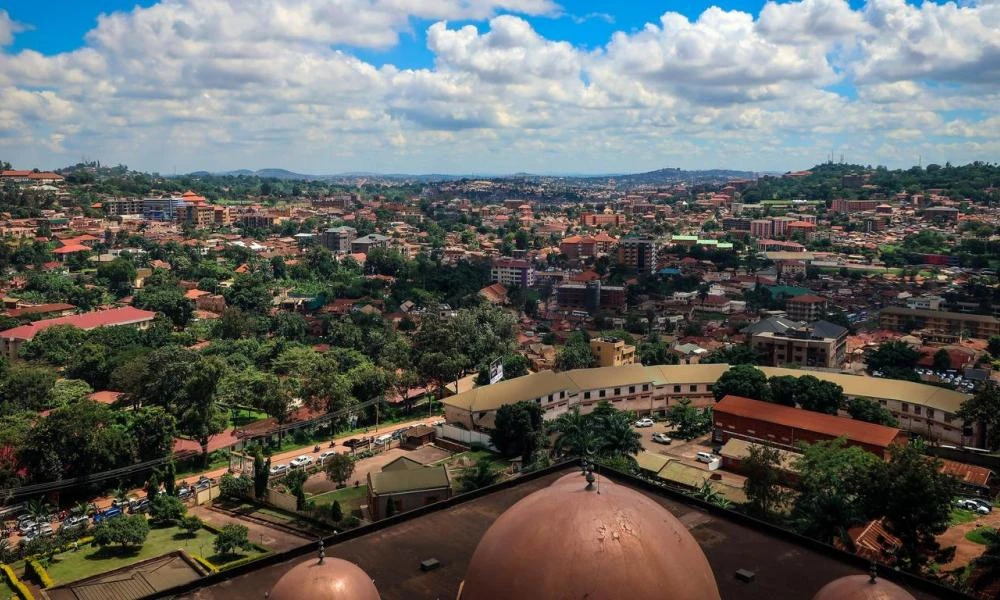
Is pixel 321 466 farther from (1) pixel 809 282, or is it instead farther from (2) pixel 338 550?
(1) pixel 809 282

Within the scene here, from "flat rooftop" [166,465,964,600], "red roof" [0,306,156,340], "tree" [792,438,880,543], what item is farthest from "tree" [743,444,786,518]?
"red roof" [0,306,156,340]

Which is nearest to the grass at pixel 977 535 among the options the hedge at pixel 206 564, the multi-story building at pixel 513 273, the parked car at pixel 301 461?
the hedge at pixel 206 564

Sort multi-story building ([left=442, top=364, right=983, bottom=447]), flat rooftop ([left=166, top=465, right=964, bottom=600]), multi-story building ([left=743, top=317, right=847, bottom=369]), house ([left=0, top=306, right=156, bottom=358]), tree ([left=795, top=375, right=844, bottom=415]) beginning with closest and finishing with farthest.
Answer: flat rooftop ([left=166, top=465, right=964, bottom=600]) → multi-story building ([left=442, top=364, right=983, bottom=447]) → tree ([left=795, top=375, right=844, bottom=415]) → multi-story building ([left=743, top=317, right=847, bottom=369]) → house ([left=0, top=306, right=156, bottom=358])

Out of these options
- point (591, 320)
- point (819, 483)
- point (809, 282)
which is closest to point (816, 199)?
point (809, 282)

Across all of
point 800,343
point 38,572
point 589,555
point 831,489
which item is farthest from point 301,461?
point 800,343

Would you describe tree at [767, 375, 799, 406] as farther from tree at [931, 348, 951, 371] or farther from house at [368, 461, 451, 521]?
house at [368, 461, 451, 521]

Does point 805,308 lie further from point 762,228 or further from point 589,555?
point 762,228

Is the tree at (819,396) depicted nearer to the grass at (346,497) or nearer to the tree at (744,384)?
the tree at (744,384)
